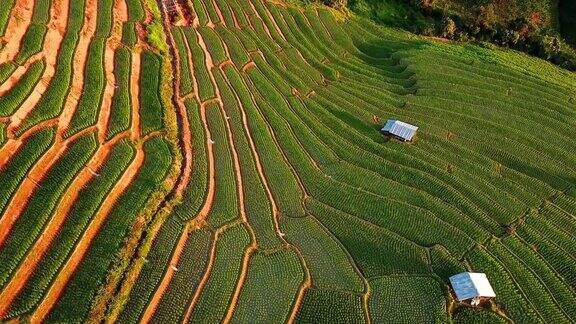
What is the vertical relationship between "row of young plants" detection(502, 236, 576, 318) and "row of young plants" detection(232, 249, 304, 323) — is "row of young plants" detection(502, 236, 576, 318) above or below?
above

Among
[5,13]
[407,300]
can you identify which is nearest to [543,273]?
[407,300]

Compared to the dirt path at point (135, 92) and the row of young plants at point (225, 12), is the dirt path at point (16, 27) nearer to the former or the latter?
the dirt path at point (135, 92)

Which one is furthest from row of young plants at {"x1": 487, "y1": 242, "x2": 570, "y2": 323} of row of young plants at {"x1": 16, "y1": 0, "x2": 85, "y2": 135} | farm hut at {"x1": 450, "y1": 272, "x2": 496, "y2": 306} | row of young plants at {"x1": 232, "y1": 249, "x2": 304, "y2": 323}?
row of young plants at {"x1": 16, "y1": 0, "x2": 85, "y2": 135}

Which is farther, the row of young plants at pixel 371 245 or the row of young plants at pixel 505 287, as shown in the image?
the row of young plants at pixel 371 245

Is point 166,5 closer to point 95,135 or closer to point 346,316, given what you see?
point 95,135

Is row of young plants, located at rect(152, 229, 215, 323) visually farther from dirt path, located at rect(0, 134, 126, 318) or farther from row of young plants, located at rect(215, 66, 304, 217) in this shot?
dirt path, located at rect(0, 134, 126, 318)

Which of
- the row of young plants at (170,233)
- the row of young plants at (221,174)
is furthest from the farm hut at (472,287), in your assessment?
the row of young plants at (170,233)
